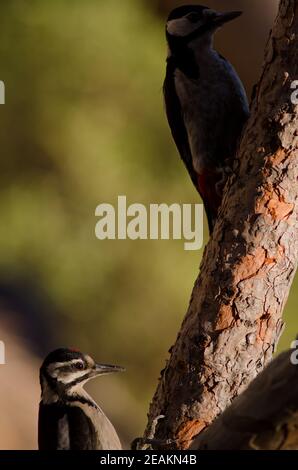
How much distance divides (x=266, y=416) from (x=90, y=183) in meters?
1.93

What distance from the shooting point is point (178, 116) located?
2.32 m

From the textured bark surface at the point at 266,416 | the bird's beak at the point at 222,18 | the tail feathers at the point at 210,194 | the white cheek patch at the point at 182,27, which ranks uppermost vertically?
the bird's beak at the point at 222,18

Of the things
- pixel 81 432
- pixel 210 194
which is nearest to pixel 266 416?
pixel 81 432

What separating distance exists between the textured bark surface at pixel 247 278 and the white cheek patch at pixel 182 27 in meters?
0.61

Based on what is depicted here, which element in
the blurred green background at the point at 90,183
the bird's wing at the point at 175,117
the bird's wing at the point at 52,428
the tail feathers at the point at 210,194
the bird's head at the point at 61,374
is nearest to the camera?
the bird's wing at the point at 52,428

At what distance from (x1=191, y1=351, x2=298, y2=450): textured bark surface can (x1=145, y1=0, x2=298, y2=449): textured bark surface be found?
49 cm

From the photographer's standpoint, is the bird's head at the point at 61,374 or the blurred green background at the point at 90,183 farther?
the blurred green background at the point at 90,183

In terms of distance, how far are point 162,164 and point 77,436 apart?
1561 millimetres

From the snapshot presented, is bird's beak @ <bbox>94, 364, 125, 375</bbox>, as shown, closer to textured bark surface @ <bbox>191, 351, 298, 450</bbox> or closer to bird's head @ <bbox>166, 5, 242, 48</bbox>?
textured bark surface @ <bbox>191, 351, 298, 450</bbox>

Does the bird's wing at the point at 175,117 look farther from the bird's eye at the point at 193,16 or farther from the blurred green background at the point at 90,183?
the blurred green background at the point at 90,183

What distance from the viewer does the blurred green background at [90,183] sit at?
9.31ft

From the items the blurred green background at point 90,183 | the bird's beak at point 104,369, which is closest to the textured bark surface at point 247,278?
the bird's beak at point 104,369

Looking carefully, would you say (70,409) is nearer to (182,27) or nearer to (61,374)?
(61,374)
